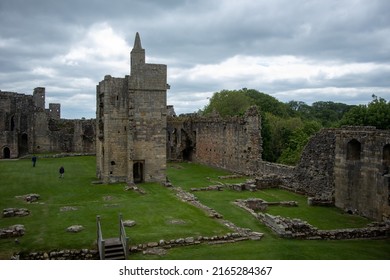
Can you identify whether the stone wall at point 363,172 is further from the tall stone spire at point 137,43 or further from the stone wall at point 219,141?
the tall stone spire at point 137,43

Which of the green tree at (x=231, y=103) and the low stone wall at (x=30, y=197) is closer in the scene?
the low stone wall at (x=30, y=197)

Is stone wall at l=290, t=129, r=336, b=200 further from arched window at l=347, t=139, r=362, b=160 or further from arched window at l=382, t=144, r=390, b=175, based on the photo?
arched window at l=382, t=144, r=390, b=175

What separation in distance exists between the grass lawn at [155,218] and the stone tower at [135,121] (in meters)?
1.81

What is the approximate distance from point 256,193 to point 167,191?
573 cm

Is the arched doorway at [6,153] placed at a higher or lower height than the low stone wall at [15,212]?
higher

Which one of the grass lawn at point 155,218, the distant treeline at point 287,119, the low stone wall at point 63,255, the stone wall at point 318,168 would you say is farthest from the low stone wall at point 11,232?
the distant treeline at point 287,119

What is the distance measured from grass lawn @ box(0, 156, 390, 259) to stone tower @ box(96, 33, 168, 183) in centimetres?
181

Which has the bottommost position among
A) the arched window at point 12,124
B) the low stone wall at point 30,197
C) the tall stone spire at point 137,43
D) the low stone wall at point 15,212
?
the low stone wall at point 15,212

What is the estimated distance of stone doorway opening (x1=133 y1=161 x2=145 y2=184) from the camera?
31216mm

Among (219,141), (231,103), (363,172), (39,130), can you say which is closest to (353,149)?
→ (363,172)

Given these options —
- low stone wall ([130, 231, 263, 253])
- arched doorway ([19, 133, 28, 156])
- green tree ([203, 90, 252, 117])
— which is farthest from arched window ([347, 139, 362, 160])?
green tree ([203, 90, 252, 117])

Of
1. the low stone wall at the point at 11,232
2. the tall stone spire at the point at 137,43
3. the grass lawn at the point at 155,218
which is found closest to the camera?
the grass lawn at the point at 155,218

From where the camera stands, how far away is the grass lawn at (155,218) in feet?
50.3

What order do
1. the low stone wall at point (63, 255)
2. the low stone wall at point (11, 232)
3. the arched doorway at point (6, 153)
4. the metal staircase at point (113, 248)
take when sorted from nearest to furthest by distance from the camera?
the metal staircase at point (113, 248) < the low stone wall at point (63, 255) < the low stone wall at point (11, 232) < the arched doorway at point (6, 153)
